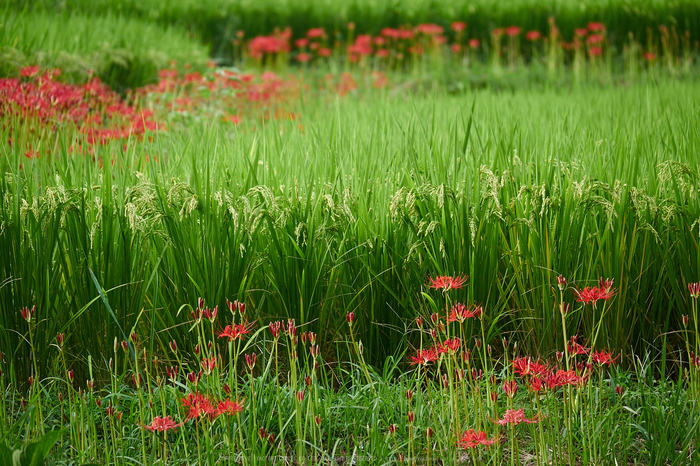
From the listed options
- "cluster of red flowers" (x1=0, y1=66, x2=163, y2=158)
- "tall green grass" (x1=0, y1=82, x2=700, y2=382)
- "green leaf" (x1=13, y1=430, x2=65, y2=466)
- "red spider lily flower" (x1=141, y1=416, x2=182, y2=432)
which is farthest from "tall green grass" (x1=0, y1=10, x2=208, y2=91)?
"red spider lily flower" (x1=141, y1=416, x2=182, y2=432)

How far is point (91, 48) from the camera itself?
5.43m

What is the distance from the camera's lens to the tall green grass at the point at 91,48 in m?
4.61

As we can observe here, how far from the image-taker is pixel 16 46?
4.66 m

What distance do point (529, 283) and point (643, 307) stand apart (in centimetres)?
44

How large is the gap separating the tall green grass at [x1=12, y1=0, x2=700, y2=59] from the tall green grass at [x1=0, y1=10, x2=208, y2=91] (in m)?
1.81

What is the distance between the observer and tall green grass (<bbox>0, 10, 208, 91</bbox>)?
181 inches

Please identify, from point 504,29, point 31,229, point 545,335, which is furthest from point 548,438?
point 504,29

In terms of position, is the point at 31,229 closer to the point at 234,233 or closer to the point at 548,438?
the point at 234,233

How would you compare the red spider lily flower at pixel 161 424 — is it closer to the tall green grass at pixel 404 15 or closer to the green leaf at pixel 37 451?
the green leaf at pixel 37 451

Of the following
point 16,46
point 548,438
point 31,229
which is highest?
point 16,46

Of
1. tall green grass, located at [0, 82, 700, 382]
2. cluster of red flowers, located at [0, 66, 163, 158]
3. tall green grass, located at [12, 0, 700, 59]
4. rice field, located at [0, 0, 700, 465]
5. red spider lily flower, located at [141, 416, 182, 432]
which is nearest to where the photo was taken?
red spider lily flower, located at [141, 416, 182, 432]

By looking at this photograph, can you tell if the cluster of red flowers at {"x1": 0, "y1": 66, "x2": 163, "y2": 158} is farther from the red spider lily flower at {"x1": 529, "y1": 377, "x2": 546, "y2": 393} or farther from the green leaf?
the red spider lily flower at {"x1": 529, "y1": 377, "x2": 546, "y2": 393}

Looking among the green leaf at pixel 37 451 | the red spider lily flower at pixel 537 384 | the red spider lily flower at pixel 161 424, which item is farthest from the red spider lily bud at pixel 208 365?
the red spider lily flower at pixel 537 384

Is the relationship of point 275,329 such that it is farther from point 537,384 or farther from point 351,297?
point 351,297
